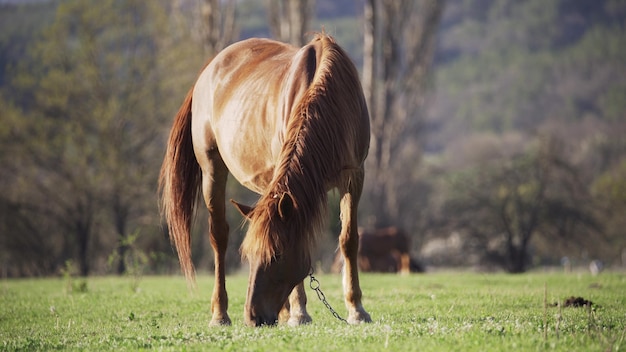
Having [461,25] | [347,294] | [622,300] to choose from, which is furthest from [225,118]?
[461,25]

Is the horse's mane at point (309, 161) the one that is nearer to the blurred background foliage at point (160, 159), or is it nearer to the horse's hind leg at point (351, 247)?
the horse's hind leg at point (351, 247)

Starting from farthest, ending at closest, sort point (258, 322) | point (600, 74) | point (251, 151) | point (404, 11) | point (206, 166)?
point (600, 74)
point (404, 11)
point (206, 166)
point (251, 151)
point (258, 322)

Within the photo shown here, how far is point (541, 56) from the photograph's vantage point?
13662 cm

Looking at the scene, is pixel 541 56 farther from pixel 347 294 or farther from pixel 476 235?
pixel 347 294

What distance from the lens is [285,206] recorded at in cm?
517

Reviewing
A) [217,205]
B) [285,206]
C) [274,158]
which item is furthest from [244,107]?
[285,206]

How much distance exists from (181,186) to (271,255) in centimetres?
292

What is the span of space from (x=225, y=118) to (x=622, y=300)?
4.17 meters

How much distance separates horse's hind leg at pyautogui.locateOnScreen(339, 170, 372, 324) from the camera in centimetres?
630

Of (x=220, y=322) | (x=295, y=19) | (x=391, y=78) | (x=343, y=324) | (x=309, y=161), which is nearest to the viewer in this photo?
(x=309, y=161)

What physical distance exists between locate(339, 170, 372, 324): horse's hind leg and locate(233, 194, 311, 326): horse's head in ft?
3.67

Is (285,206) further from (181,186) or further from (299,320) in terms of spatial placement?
(181,186)

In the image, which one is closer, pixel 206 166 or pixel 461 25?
pixel 206 166

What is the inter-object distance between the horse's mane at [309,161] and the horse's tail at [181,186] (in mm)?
2117
